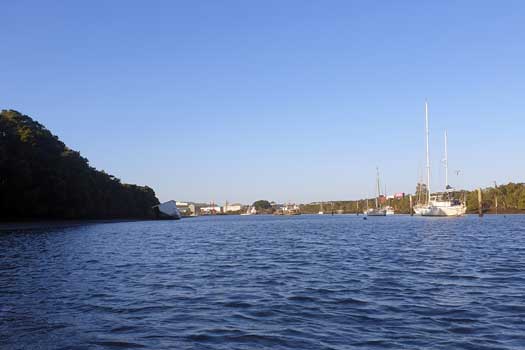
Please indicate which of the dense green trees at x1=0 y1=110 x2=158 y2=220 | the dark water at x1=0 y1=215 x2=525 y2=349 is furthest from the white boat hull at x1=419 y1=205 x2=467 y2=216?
the dark water at x1=0 y1=215 x2=525 y2=349

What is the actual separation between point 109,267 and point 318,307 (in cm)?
1799

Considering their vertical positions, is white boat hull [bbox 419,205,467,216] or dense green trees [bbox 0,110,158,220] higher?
dense green trees [bbox 0,110,158,220]

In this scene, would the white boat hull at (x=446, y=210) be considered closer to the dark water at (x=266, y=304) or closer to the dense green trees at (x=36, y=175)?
the dense green trees at (x=36, y=175)

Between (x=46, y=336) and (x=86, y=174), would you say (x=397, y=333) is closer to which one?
(x=46, y=336)

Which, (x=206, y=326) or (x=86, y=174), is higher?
(x=86, y=174)

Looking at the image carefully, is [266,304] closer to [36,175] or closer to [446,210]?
[36,175]

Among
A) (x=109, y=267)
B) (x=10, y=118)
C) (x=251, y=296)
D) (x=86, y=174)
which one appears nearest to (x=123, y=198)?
(x=86, y=174)

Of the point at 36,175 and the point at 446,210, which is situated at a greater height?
the point at 36,175

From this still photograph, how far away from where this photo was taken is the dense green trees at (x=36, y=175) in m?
88.8

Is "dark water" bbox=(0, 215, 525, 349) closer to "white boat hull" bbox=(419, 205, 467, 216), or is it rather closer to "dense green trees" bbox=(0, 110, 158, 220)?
"dense green trees" bbox=(0, 110, 158, 220)

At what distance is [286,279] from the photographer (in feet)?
78.2

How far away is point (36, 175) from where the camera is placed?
97938mm

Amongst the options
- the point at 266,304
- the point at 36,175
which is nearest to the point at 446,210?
the point at 36,175

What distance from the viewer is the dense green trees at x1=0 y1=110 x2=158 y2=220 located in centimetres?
8881
